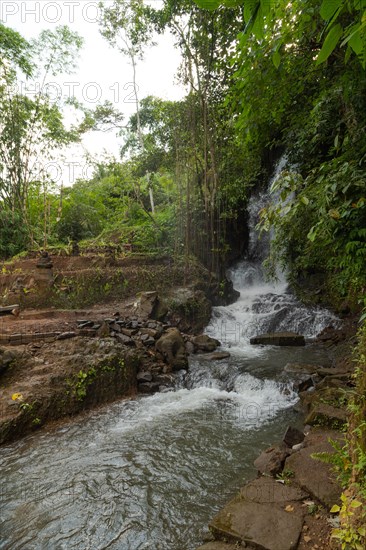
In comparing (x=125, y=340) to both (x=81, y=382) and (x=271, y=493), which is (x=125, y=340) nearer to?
(x=81, y=382)

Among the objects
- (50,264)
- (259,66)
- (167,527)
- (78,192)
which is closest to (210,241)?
(50,264)

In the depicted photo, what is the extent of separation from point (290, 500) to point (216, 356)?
524cm

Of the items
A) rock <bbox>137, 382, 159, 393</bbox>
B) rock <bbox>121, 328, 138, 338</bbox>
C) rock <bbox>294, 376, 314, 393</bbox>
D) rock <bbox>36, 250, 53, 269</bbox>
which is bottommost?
rock <bbox>137, 382, 159, 393</bbox>

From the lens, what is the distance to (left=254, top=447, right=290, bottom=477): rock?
3.21m

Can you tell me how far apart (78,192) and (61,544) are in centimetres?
1719

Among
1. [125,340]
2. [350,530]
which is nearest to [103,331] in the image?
[125,340]

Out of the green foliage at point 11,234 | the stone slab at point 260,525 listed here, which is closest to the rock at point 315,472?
the stone slab at point 260,525

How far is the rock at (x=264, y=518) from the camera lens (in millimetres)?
2287

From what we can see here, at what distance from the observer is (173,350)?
24.7 ft

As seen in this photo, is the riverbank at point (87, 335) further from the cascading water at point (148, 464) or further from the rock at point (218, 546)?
the rock at point (218, 546)

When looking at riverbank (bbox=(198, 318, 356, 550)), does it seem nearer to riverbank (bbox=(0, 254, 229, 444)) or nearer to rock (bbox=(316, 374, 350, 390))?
rock (bbox=(316, 374, 350, 390))

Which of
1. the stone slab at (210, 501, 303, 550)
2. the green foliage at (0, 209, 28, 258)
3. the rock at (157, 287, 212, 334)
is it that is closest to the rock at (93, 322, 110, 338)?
the rock at (157, 287, 212, 334)

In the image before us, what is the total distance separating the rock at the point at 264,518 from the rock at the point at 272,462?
0.84 feet

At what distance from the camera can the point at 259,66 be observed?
379cm
